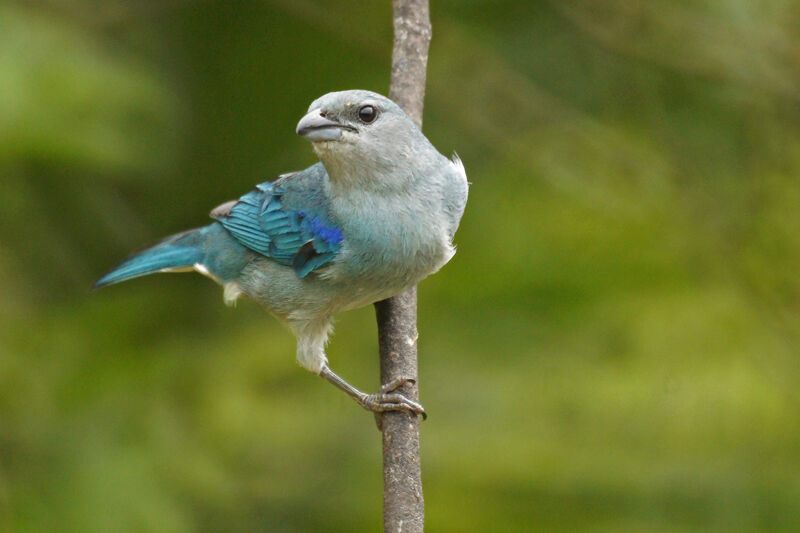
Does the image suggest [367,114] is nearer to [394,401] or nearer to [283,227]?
[283,227]

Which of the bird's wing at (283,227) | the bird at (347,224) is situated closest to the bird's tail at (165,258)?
the bird at (347,224)

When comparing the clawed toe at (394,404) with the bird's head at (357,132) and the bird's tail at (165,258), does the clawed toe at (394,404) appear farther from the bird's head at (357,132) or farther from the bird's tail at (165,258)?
the bird's tail at (165,258)

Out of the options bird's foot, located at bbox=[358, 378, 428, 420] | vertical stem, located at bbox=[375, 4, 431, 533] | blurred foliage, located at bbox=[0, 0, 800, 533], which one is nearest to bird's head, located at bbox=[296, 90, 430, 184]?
vertical stem, located at bbox=[375, 4, 431, 533]

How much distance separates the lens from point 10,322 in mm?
4773

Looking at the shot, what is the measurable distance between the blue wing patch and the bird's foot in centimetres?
58

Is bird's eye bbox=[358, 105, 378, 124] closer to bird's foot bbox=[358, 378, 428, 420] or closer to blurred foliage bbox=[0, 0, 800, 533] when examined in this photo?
bird's foot bbox=[358, 378, 428, 420]

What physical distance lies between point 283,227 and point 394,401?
963 mm

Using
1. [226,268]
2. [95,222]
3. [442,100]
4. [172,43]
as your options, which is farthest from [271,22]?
[226,268]

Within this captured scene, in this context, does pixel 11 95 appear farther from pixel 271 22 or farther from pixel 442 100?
pixel 442 100

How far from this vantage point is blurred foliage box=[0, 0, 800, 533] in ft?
14.2

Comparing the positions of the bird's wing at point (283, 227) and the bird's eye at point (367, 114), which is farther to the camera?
the bird's wing at point (283, 227)

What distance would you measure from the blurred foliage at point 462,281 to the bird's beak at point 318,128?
1224 millimetres

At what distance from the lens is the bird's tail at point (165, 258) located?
14.2ft

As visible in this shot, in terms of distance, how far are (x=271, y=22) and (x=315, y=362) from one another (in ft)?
8.04
